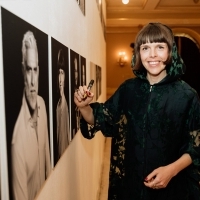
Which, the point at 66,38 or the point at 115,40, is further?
the point at 115,40

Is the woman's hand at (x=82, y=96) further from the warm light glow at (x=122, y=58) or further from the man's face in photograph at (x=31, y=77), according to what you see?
the warm light glow at (x=122, y=58)

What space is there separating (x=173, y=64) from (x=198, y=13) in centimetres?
714

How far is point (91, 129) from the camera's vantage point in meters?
1.57

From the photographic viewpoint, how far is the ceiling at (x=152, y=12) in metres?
6.97

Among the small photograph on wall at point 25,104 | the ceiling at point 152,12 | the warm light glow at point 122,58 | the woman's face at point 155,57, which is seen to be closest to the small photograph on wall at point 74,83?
the woman's face at point 155,57

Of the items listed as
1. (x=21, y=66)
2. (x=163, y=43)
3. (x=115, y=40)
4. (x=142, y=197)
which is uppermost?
(x=115, y=40)

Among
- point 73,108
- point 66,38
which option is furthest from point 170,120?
point 66,38

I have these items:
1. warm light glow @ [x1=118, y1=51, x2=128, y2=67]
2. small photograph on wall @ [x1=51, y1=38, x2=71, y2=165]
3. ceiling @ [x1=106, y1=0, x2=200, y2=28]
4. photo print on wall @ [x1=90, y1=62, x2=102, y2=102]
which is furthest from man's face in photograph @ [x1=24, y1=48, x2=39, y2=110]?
warm light glow @ [x1=118, y1=51, x2=128, y2=67]

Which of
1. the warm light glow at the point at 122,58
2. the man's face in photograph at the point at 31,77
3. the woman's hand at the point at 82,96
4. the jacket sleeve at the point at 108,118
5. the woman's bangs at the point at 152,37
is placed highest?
the warm light glow at the point at 122,58

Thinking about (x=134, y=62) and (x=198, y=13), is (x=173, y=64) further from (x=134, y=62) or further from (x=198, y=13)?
(x=198, y=13)

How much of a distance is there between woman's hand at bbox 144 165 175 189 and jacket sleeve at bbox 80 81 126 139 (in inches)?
12.8

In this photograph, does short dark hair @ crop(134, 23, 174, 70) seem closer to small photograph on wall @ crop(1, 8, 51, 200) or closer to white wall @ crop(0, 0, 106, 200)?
white wall @ crop(0, 0, 106, 200)

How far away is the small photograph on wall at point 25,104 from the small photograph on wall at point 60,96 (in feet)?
0.40

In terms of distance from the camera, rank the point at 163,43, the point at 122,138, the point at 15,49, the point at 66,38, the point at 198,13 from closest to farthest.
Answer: the point at 15,49
the point at 66,38
the point at 163,43
the point at 122,138
the point at 198,13
